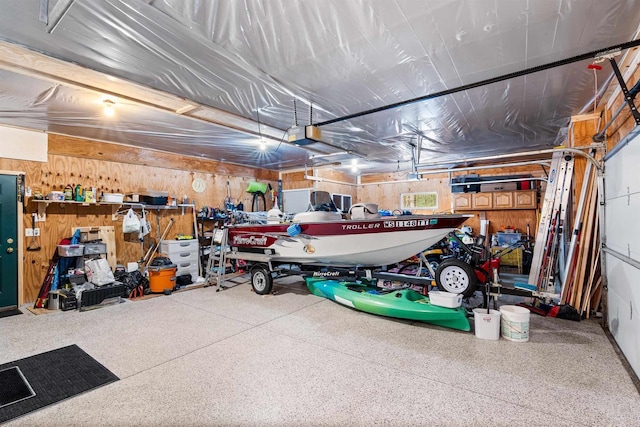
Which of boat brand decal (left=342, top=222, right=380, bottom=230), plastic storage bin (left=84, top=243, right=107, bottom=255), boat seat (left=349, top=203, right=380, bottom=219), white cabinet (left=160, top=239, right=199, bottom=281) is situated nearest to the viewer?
boat brand decal (left=342, top=222, right=380, bottom=230)

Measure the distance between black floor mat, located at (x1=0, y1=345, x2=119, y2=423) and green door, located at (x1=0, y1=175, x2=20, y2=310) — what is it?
253cm

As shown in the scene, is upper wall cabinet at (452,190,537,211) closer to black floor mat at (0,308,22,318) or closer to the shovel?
the shovel

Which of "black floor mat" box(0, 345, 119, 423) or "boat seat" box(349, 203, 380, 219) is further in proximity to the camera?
"boat seat" box(349, 203, 380, 219)

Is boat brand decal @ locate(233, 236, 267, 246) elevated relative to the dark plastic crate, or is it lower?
elevated

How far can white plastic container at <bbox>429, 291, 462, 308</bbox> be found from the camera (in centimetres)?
352

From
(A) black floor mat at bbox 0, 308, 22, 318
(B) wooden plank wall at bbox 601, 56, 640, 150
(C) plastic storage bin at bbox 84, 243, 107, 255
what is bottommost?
(A) black floor mat at bbox 0, 308, 22, 318

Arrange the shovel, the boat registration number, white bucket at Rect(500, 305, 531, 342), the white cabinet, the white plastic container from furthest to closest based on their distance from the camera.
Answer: the white cabinet → the shovel → the boat registration number → the white plastic container → white bucket at Rect(500, 305, 531, 342)

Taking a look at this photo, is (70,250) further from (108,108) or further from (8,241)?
(108,108)

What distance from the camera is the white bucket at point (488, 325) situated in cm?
326

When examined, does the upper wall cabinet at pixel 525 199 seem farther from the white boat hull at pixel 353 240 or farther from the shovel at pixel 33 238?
the shovel at pixel 33 238

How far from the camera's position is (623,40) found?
8.28 ft

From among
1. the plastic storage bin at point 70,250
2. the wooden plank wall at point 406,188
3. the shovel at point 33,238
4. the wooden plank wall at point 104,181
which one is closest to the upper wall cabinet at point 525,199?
the wooden plank wall at point 406,188

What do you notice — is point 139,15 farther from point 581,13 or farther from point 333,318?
point 333,318

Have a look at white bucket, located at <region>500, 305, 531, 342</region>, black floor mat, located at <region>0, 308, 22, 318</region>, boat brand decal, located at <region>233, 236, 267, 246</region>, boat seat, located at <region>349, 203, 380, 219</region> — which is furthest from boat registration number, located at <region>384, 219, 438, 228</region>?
black floor mat, located at <region>0, 308, 22, 318</region>
